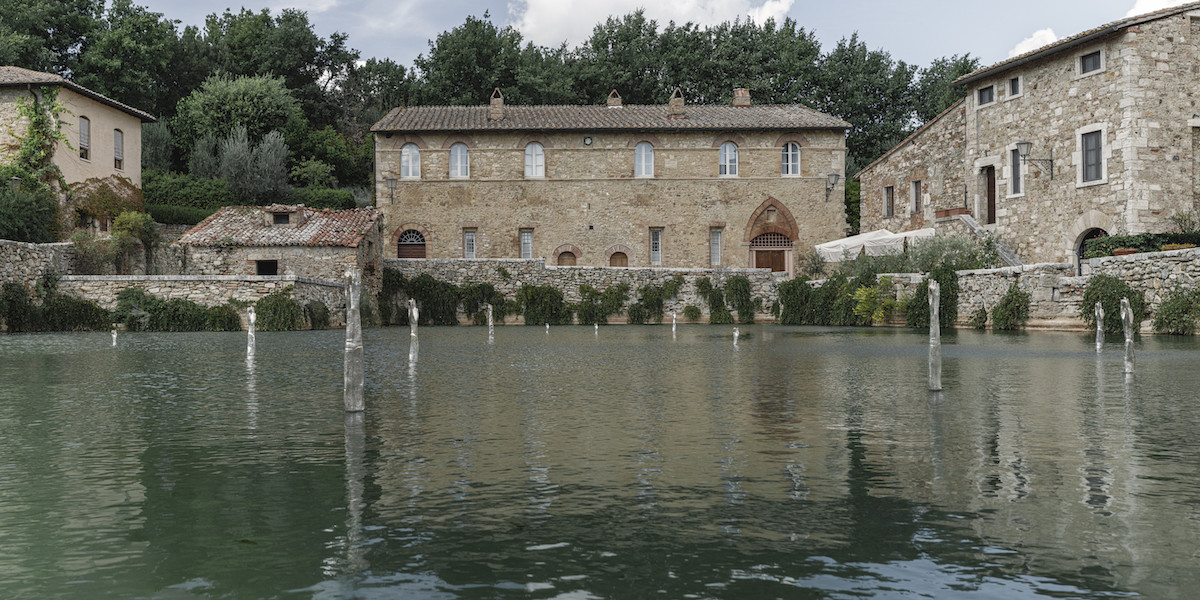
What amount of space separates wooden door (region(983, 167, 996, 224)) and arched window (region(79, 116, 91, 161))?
112 ft

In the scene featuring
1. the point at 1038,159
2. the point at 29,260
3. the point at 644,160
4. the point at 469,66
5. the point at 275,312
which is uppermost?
the point at 469,66

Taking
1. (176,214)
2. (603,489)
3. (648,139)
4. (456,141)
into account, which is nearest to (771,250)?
(648,139)

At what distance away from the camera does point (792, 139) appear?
45406 mm

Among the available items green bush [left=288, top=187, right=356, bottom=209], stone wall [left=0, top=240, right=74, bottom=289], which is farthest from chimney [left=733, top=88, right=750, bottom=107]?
stone wall [left=0, top=240, right=74, bottom=289]

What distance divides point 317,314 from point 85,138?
1290 centimetres

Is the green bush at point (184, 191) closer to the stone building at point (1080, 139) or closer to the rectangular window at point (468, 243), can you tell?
the rectangular window at point (468, 243)

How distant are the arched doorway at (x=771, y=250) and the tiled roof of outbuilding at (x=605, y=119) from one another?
515 cm

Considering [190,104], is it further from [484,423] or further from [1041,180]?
[484,423]

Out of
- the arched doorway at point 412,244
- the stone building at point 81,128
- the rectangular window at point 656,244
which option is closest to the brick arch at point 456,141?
the arched doorway at point 412,244

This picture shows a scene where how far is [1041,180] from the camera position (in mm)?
33531

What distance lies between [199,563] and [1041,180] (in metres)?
34.0

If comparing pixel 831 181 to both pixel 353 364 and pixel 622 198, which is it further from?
pixel 353 364

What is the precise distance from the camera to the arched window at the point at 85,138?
36469mm

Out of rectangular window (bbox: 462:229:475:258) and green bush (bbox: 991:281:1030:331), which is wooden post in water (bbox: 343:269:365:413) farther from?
rectangular window (bbox: 462:229:475:258)
